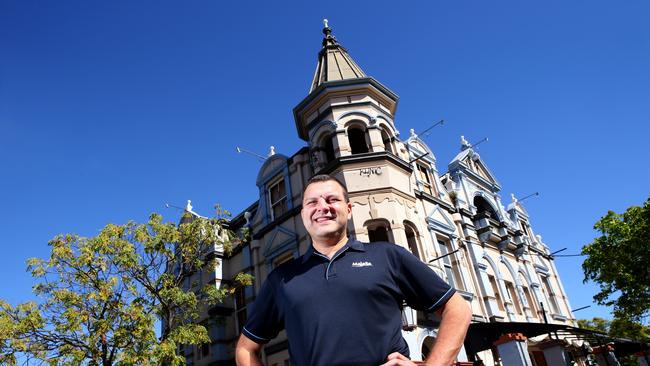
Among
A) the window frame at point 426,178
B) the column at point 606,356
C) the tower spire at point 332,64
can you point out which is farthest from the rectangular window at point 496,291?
the tower spire at point 332,64

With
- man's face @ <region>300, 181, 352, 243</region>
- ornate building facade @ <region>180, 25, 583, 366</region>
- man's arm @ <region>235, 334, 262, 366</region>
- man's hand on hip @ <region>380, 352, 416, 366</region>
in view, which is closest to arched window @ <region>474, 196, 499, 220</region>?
ornate building facade @ <region>180, 25, 583, 366</region>

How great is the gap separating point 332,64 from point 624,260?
54.3 feet

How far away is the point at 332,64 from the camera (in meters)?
19.2

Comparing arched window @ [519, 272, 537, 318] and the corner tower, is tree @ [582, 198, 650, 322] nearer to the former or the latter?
arched window @ [519, 272, 537, 318]

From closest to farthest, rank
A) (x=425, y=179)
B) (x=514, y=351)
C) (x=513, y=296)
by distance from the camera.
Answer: (x=514, y=351), (x=425, y=179), (x=513, y=296)

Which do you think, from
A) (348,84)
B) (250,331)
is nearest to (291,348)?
(250,331)

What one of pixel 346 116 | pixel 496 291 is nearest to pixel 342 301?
pixel 346 116

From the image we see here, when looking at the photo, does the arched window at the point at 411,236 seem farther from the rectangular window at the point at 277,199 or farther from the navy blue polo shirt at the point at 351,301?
the navy blue polo shirt at the point at 351,301

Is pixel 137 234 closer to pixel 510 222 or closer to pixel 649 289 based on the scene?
pixel 510 222

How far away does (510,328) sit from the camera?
1461 cm

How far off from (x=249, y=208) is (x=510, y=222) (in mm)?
14468

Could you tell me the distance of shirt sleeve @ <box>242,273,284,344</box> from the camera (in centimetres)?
252

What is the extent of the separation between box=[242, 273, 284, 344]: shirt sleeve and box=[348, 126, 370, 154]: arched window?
15.0 m

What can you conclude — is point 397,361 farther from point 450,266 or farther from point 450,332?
point 450,266
